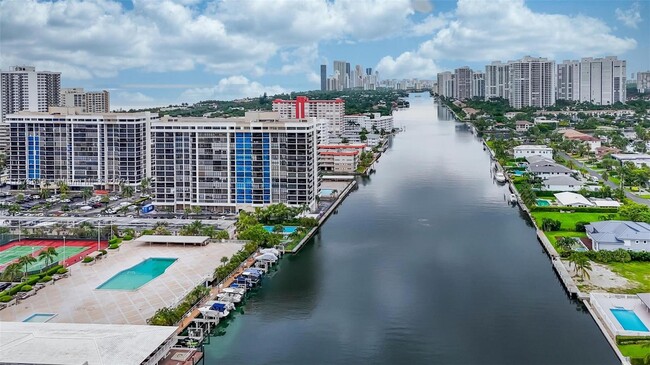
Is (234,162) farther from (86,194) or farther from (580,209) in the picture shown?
(580,209)

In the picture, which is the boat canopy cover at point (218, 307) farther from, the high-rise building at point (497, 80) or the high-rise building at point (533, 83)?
the high-rise building at point (497, 80)

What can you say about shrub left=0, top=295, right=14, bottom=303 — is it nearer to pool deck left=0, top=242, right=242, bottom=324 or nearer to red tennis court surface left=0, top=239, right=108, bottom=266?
pool deck left=0, top=242, right=242, bottom=324

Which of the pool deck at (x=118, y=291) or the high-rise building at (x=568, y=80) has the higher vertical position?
the high-rise building at (x=568, y=80)

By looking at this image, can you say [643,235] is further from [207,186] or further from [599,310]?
[207,186]

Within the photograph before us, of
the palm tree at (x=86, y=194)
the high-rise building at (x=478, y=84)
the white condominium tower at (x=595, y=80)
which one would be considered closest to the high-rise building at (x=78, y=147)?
the palm tree at (x=86, y=194)

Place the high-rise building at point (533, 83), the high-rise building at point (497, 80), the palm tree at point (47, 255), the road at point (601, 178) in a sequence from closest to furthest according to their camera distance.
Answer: the palm tree at point (47, 255), the road at point (601, 178), the high-rise building at point (533, 83), the high-rise building at point (497, 80)

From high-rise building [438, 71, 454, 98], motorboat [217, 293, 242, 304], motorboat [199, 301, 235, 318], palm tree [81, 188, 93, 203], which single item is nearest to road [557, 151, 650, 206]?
motorboat [217, 293, 242, 304]
